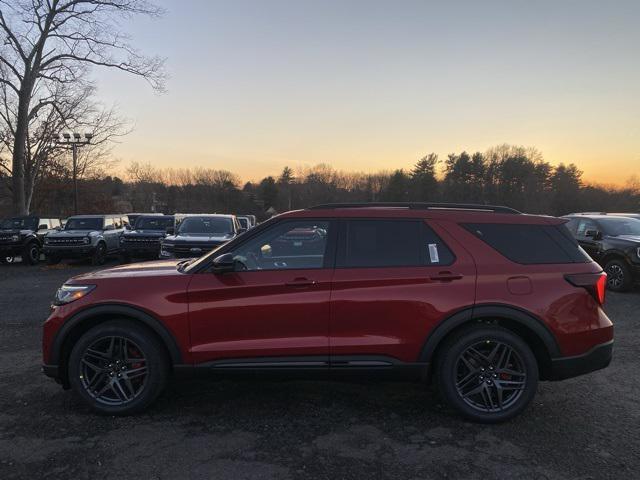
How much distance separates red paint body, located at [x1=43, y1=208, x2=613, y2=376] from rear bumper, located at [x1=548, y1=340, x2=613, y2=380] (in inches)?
2.0

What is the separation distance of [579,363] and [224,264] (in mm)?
2979

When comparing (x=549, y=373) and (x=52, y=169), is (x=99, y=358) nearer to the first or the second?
(x=549, y=373)

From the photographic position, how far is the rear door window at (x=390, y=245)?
381 cm

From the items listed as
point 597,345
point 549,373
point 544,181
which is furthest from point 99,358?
point 544,181

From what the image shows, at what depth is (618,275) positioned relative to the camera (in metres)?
10.1

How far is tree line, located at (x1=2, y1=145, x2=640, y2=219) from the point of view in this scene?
57469mm

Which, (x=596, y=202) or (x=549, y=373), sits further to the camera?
(x=596, y=202)

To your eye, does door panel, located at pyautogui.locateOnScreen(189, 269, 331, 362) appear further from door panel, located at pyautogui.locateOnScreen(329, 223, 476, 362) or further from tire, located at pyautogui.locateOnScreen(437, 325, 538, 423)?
tire, located at pyautogui.locateOnScreen(437, 325, 538, 423)

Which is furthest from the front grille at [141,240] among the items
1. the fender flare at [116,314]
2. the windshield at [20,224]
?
the fender flare at [116,314]

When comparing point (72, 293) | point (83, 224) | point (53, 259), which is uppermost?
point (83, 224)

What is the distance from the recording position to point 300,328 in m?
3.73

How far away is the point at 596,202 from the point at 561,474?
231ft

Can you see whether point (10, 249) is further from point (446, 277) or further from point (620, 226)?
point (620, 226)

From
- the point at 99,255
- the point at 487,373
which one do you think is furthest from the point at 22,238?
the point at 487,373
